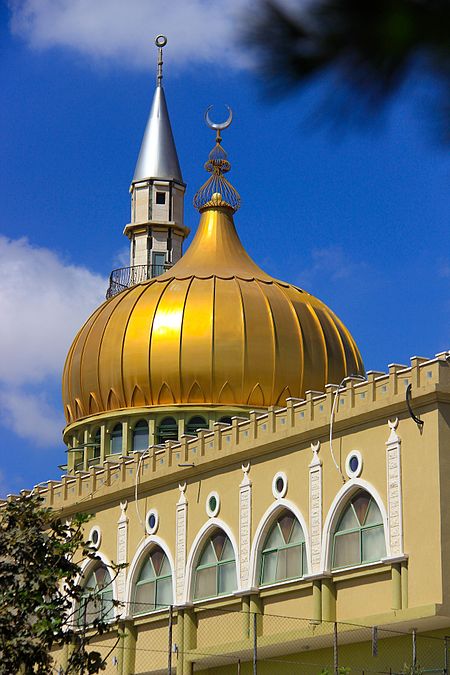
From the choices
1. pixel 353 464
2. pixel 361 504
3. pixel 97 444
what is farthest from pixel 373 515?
pixel 97 444

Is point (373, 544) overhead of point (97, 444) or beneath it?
beneath

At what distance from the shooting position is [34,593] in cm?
2339

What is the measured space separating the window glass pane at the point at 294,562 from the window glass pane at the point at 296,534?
18cm

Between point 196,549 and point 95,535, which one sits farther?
point 95,535

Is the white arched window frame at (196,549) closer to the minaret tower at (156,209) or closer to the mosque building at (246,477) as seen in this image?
the mosque building at (246,477)

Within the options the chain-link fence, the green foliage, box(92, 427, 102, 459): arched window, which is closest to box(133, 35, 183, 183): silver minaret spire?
box(92, 427, 102, 459): arched window

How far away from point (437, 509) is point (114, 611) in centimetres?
1321

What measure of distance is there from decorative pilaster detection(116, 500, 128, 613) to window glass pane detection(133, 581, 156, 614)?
15.6 inches

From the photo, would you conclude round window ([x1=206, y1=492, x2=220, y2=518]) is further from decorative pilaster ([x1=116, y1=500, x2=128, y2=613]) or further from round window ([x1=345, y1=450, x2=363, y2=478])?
round window ([x1=345, y1=450, x2=363, y2=478])

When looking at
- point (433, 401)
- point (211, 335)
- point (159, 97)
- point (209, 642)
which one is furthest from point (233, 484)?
point (159, 97)

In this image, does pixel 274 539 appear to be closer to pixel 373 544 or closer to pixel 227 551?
pixel 227 551

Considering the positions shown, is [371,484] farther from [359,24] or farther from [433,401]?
[359,24]

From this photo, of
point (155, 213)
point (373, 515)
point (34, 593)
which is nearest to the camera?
point (34, 593)

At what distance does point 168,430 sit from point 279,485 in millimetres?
11713
